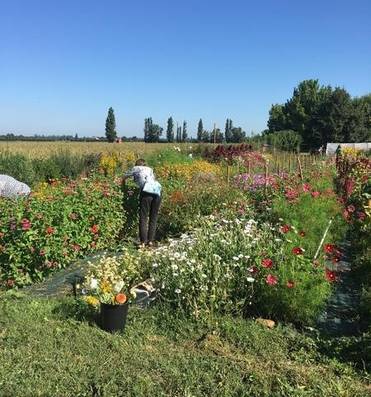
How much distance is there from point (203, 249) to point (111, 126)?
61548mm

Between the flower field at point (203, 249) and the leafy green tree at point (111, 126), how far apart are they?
5525 cm

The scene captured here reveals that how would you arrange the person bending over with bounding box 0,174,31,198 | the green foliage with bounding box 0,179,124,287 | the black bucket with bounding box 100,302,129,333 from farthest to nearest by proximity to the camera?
the person bending over with bounding box 0,174,31,198 < the green foliage with bounding box 0,179,124,287 < the black bucket with bounding box 100,302,129,333

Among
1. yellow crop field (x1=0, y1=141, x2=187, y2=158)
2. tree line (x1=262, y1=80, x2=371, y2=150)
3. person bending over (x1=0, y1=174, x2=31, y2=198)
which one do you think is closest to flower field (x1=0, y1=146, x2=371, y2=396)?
person bending over (x1=0, y1=174, x2=31, y2=198)

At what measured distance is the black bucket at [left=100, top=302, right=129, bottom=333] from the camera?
4363 millimetres

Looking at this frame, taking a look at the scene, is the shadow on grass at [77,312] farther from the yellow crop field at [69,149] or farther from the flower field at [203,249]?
the yellow crop field at [69,149]

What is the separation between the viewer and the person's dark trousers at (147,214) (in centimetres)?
851

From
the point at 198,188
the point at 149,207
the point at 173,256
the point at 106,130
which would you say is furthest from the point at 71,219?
the point at 106,130

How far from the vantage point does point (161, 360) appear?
3809 millimetres

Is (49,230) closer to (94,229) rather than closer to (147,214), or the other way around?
(94,229)

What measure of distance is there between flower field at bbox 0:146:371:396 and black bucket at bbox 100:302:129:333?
0.41ft

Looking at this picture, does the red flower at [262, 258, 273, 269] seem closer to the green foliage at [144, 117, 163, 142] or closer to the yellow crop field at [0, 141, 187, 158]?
the yellow crop field at [0, 141, 187, 158]

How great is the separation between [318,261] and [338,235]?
10.7ft

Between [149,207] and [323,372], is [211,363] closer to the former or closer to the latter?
[323,372]

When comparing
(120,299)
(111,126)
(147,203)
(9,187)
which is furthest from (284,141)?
(120,299)
